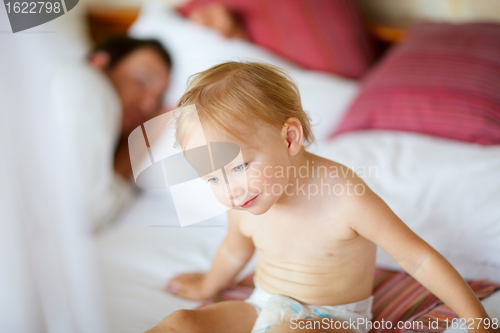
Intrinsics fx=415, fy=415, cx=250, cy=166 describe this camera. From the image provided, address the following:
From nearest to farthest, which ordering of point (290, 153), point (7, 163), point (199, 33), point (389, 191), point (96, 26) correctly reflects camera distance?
point (7, 163), point (290, 153), point (389, 191), point (199, 33), point (96, 26)

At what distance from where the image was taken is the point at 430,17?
1.42 m

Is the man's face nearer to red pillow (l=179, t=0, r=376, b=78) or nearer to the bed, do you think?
the bed

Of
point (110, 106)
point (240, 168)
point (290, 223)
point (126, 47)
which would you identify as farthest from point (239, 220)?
point (126, 47)

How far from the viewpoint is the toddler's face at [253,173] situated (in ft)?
1.62

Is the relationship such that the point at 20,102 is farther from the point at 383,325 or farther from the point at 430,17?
the point at 430,17

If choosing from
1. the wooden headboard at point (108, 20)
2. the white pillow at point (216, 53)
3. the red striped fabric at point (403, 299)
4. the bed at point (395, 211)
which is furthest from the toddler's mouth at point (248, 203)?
the wooden headboard at point (108, 20)

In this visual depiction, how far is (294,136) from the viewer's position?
541 millimetres

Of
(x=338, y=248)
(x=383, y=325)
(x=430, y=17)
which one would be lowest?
(x=383, y=325)

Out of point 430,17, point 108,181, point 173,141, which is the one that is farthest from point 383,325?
point 430,17

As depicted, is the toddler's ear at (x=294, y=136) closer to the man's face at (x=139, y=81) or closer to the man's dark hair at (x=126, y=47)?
the man's face at (x=139, y=81)

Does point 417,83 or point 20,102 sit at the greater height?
point 20,102

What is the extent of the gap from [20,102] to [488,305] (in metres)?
0.68

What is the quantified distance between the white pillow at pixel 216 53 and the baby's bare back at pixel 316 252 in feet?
1.78

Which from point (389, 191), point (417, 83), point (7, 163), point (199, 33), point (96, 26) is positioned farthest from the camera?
point (96, 26)
